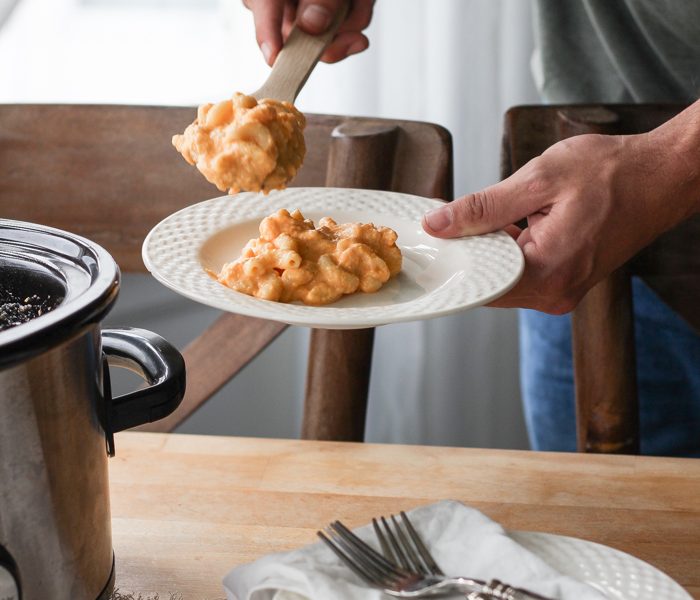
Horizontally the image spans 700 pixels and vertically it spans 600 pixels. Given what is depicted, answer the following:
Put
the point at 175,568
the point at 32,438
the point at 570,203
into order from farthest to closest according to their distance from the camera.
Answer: the point at 570,203, the point at 175,568, the point at 32,438

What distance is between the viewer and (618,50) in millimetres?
1666

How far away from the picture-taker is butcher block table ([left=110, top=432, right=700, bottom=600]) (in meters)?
0.88

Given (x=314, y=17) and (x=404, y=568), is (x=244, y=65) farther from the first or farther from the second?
(x=404, y=568)

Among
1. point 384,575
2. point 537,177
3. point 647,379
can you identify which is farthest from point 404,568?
point 647,379

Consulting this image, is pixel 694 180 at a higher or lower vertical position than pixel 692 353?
higher

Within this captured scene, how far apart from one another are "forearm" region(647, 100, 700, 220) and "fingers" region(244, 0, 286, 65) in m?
0.54

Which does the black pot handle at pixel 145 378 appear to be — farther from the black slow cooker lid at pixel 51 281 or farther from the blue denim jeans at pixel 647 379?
the blue denim jeans at pixel 647 379

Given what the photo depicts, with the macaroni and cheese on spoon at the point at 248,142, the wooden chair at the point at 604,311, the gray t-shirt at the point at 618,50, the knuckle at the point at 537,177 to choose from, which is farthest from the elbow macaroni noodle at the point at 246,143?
the gray t-shirt at the point at 618,50

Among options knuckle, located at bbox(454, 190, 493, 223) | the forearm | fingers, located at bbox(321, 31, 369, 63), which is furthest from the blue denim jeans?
knuckle, located at bbox(454, 190, 493, 223)

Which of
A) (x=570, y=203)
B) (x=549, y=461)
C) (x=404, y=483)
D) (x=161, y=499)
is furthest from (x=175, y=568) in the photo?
(x=570, y=203)

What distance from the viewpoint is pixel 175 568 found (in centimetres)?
86

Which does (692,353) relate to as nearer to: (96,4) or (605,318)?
(605,318)

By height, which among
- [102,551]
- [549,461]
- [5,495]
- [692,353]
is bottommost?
[692,353]

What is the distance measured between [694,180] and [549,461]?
43cm
